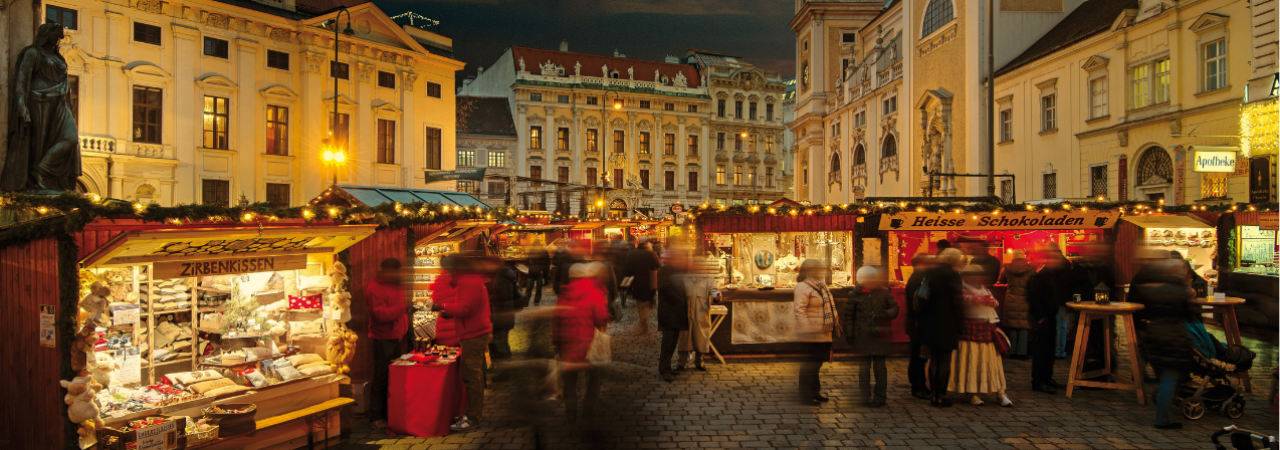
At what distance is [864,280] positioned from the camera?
673 cm

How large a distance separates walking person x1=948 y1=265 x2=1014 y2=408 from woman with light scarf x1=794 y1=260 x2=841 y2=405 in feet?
4.42

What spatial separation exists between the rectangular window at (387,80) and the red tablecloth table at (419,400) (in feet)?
78.5

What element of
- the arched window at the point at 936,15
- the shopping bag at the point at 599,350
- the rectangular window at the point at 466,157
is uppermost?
the arched window at the point at 936,15

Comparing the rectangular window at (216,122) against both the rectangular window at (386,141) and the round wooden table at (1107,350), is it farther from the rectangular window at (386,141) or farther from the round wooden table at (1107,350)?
the round wooden table at (1107,350)

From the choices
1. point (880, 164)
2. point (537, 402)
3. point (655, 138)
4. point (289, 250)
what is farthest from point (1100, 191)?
point (655, 138)

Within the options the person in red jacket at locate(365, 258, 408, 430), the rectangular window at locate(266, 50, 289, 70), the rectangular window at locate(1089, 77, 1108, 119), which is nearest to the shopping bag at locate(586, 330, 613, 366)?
the person in red jacket at locate(365, 258, 408, 430)

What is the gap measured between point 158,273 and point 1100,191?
2268 cm

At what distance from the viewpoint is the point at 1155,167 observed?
17.6 meters

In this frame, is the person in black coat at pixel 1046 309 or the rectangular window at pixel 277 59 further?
the rectangular window at pixel 277 59

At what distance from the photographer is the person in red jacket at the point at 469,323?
20.1ft

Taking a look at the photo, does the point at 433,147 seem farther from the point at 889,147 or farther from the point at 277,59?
the point at 889,147

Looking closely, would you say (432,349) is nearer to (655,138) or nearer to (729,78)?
(655,138)

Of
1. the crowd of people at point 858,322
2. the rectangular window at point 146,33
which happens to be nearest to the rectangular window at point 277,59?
the rectangular window at point 146,33

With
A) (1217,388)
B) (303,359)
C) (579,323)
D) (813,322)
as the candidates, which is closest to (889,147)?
(1217,388)
